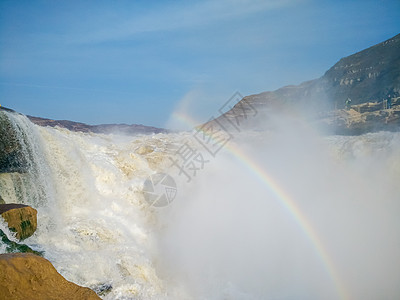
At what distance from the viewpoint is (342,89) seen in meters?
55.2

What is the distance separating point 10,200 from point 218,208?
9.11 metres

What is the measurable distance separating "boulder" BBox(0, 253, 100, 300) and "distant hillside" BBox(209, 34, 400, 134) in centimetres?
3879

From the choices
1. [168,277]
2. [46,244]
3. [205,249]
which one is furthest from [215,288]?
[46,244]

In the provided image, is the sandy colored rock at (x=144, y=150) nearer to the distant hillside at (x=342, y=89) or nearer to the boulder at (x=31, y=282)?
the boulder at (x=31, y=282)

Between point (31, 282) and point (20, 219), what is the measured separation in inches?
134

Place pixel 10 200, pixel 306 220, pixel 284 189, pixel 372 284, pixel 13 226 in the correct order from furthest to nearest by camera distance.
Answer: pixel 284 189, pixel 306 220, pixel 372 284, pixel 10 200, pixel 13 226

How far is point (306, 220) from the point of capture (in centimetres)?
1384

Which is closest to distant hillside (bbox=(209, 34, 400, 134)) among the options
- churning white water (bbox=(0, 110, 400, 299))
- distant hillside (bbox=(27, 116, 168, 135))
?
distant hillside (bbox=(27, 116, 168, 135))

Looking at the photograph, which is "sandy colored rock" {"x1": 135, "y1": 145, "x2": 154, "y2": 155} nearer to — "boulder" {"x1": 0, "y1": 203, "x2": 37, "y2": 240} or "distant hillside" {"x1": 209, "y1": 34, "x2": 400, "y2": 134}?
"boulder" {"x1": 0, "y1": 203, "x2": 37, "y2": 240}

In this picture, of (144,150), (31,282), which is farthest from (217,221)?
(31,282)

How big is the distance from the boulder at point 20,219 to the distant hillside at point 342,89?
36219mm

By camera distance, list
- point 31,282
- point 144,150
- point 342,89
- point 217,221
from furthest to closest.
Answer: point 342,89 < point 144,150 < point 217,221 < point 31,282

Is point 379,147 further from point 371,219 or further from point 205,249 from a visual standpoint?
point 205,249

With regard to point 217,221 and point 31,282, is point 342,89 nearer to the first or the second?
point 217,221
